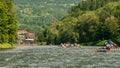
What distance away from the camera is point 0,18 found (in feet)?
391

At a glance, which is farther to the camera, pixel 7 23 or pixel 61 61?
pixel 7 23

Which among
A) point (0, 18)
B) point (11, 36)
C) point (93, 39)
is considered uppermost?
point (0, 18)

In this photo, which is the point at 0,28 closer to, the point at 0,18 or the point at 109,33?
the point at 0,18

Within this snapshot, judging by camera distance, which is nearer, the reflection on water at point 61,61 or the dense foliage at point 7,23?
the reflection on water at point 61,61

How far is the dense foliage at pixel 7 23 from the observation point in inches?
4884

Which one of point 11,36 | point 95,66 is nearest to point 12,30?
point 11,36

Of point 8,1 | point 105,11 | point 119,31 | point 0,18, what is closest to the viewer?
point 0,18

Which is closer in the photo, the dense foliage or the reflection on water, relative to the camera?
the reflection on water

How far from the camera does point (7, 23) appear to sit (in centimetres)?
13362

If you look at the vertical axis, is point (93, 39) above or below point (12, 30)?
below

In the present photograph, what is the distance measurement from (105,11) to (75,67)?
139 metres

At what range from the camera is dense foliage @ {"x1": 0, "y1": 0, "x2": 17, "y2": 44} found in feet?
407

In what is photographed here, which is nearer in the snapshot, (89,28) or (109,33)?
(109,33)

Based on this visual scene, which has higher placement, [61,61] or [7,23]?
[61,61]
